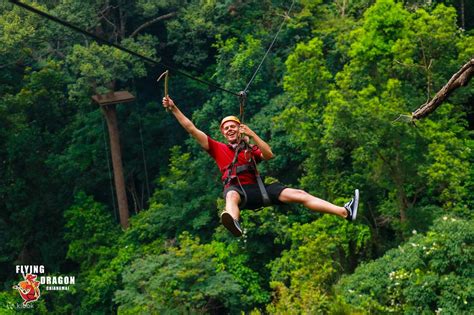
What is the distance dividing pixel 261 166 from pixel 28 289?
673cm

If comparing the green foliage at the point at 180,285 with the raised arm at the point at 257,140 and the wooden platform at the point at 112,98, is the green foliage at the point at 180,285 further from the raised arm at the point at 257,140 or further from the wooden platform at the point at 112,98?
the raised arm at the point at 257,140

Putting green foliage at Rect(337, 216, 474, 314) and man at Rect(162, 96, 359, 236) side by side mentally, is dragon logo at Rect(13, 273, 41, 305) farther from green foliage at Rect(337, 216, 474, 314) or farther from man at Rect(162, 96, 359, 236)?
man at Rect(162, 96, 359, 236)

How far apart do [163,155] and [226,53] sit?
4207mm

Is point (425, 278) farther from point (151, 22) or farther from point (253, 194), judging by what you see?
point (151, 22)

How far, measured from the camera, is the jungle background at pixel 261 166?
53.6ft

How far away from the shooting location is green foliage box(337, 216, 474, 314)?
13492 millimetres

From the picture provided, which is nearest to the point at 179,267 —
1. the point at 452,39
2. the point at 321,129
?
the point at 321,129

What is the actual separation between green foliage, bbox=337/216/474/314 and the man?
7455 millimetres

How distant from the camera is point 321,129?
17.7 metres

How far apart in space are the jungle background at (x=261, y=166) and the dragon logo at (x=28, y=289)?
198mm

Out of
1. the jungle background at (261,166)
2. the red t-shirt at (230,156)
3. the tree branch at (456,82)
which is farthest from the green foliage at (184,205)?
the tree branch at (456,82)

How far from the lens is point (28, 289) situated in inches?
868

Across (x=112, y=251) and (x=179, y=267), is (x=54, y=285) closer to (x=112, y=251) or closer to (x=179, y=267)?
(x=112, y=251)

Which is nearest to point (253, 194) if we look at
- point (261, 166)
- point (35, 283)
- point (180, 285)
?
point (180, 285)
